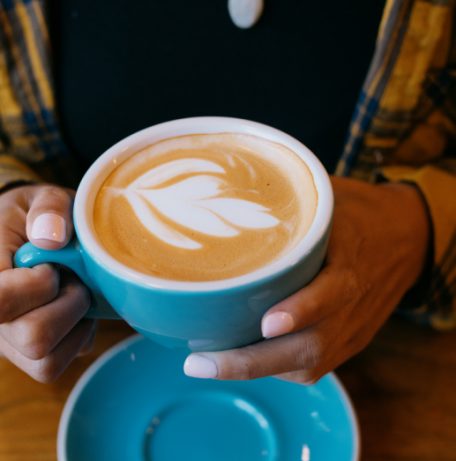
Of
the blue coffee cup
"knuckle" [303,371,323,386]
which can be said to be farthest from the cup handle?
"knuckle" [303,371,323,386]

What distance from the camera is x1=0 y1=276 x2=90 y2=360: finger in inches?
21.0

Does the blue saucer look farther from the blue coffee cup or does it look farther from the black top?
the black top

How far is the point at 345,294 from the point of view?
576 millimetres

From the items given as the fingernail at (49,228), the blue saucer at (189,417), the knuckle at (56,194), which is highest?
the fingernail at (49,228)

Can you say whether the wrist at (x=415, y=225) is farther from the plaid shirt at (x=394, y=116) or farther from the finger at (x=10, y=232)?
the finger at (x=10, y=232)

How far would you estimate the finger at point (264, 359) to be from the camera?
516 millimetres

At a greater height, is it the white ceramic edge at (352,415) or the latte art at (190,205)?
the latte art at (190,205)

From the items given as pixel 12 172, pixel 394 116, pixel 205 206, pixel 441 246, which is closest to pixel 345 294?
pixel 205 206

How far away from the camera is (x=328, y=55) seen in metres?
0.84

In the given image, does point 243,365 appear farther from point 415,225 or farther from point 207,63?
point 207,63

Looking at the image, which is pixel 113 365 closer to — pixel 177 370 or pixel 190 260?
pixel 177 370

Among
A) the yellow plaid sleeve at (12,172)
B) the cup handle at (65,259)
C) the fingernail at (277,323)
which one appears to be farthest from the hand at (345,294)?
the yellow plaid sleeve at (12,172)

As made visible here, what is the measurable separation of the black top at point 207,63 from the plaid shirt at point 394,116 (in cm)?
4

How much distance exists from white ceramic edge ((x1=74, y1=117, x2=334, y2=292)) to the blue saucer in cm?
22
